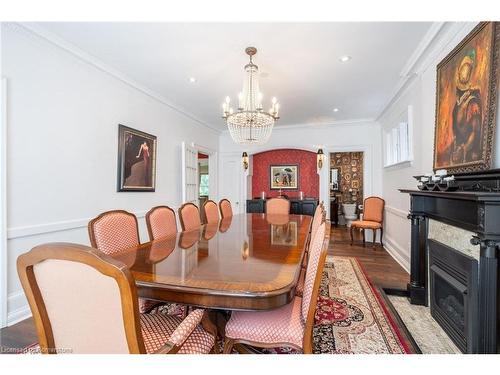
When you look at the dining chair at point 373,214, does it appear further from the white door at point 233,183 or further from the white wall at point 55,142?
the white wall at point 55,142

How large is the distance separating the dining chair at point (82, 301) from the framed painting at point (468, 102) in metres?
2.24

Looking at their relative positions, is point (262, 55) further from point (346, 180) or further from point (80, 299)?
point (346, 180)

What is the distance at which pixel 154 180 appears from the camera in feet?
12.6

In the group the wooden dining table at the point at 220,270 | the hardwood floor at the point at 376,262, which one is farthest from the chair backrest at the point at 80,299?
the hardwood floor at the point at 376,262

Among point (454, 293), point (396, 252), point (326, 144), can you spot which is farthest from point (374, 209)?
point (454, 293)

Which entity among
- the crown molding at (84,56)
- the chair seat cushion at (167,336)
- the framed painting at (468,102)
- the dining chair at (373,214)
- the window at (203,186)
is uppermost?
the crown molding at (84,56)

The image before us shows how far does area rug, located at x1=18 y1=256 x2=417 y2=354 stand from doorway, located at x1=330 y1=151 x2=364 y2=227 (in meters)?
5.27

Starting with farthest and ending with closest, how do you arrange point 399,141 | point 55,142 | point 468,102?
point 399,141 < point 55,142 < point 468,102

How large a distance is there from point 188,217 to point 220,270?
1554 millimetres

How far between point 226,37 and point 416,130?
2.55m

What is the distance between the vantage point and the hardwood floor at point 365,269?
1871mm

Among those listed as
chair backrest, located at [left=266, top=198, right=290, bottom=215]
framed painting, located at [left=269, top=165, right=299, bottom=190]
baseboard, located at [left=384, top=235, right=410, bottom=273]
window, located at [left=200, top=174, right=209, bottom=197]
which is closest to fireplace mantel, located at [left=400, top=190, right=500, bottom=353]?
baseboard, located at [left=384, top=235, right=410, bottom=273]

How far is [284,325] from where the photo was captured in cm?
126

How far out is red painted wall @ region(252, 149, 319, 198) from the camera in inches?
272
